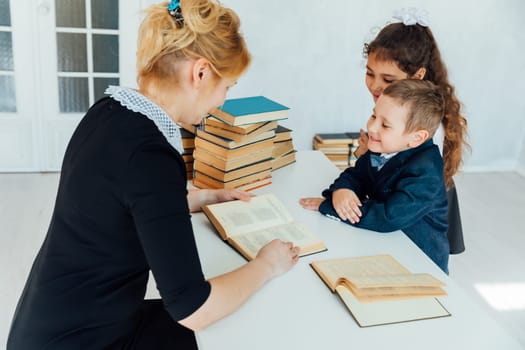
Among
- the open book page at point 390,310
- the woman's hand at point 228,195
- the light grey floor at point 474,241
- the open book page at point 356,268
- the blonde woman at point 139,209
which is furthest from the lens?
the light grey floor at point 474,241

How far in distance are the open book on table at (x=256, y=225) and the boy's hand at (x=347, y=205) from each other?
0.13 metres

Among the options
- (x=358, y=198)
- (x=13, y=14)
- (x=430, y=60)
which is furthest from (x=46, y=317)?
(x=13, y=14)

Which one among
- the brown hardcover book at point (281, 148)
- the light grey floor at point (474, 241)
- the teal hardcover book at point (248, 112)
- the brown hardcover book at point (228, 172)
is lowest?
the light grey floor at point (474, 241)

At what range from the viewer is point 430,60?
1986mm

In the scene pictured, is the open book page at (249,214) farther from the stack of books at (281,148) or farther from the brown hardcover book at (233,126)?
the stack of books at (281,148)

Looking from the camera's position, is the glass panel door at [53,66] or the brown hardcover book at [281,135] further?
the glass panel door at [53,66]

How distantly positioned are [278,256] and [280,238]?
0.51ft

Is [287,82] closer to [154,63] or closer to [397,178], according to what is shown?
[397,178]

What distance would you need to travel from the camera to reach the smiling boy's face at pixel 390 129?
159cm

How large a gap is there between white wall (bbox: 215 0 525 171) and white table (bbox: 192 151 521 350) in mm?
2500

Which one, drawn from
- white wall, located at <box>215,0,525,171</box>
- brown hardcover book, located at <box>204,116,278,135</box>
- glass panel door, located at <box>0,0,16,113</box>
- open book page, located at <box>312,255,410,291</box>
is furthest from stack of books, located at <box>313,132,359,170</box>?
open book page, located at <box>312,255,410,291</box>

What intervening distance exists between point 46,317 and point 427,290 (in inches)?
32.2

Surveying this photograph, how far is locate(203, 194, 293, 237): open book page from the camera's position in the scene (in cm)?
151

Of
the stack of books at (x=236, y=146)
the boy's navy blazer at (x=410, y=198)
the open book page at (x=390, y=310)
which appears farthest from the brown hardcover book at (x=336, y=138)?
the open book page at (x=390, y=310)
